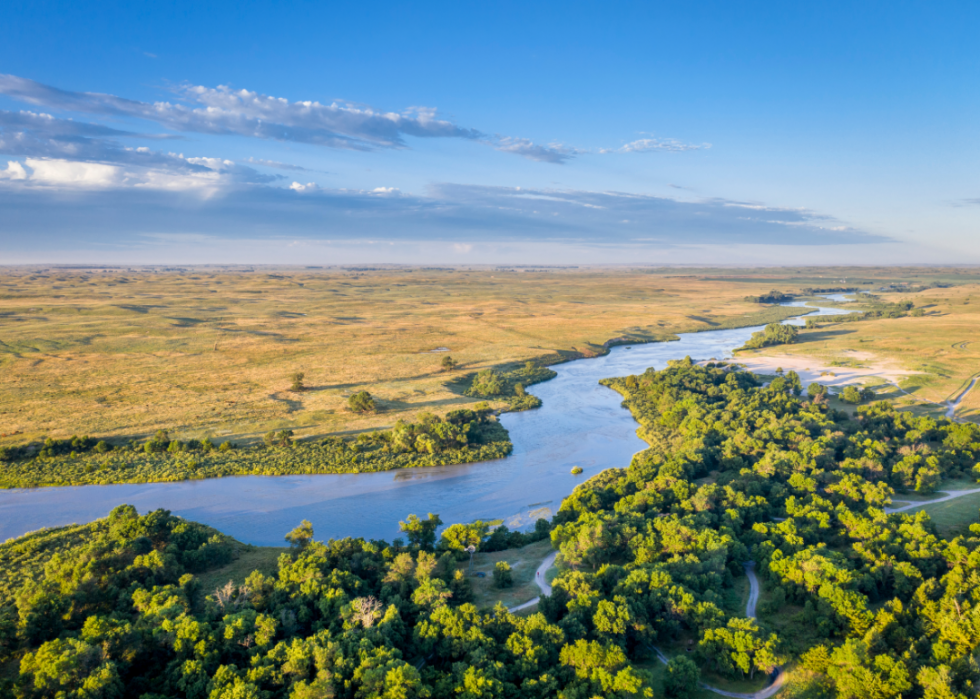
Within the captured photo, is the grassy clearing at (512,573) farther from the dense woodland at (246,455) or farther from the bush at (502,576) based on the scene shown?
the dense woodland at (246,455)

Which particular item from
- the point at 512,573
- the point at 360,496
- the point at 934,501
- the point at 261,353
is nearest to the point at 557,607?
the point at 512,573

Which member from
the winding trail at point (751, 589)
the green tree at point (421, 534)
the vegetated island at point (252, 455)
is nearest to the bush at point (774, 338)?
the vegetated island at point (252, 455)

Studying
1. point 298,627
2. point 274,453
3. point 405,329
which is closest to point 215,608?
point 298,627

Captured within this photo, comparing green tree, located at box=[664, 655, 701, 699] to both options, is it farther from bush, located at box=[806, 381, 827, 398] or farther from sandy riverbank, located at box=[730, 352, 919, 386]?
sandy riverbank, located at box=[730, 352, 919, 386]

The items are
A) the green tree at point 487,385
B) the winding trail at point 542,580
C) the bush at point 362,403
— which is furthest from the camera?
the green tree at point 487,385

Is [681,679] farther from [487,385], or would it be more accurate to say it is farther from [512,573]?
[487,385]
